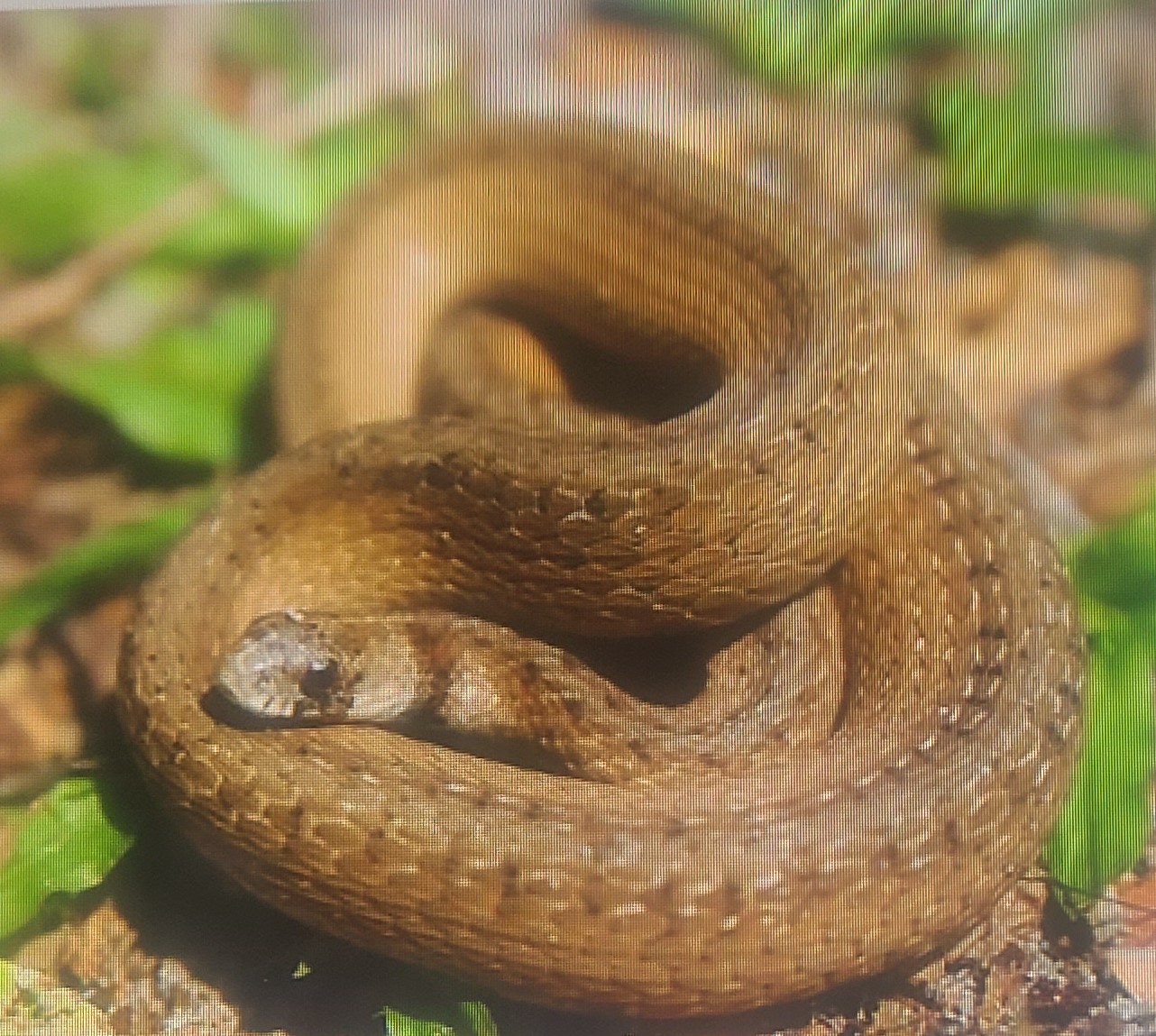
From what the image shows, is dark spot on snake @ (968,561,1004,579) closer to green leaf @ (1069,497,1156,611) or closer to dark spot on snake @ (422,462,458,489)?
green leaf @ (1069,497,1156,611)

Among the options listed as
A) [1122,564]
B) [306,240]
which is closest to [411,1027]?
[1122,564]

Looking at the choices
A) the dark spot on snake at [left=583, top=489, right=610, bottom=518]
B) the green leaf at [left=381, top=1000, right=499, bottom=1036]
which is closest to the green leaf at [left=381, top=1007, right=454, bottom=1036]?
the green leaf at [left=381, top=1000, right=499, bottom=1036]

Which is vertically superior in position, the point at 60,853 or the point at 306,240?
the point at 306,240

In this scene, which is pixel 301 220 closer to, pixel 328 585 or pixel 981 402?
pixel 328 585

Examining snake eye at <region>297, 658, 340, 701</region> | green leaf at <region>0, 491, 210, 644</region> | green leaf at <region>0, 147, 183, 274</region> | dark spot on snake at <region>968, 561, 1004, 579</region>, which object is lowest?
snake eye at <region>297, 658, 340, 701</region>

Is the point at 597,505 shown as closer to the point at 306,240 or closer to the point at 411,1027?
the point at 411,1027

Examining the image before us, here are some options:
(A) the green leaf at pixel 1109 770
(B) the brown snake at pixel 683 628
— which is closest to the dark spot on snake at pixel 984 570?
(B) the brown snake at pixel 683 628

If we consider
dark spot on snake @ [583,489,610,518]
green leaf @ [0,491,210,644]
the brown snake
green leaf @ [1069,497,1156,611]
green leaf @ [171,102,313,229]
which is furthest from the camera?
green leaf @ [171,102,313,229]
